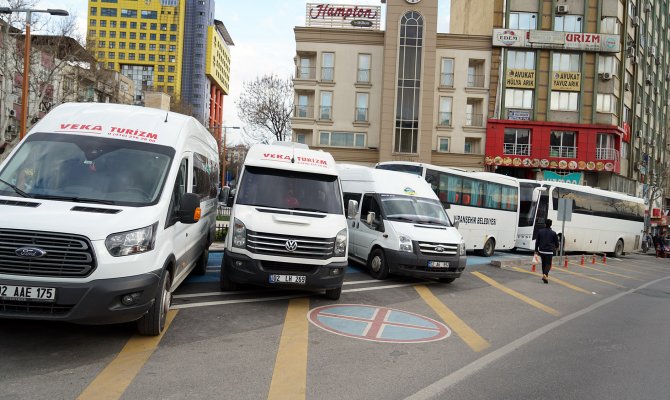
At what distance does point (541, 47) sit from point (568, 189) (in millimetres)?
21952

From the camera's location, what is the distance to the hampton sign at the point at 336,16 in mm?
44156

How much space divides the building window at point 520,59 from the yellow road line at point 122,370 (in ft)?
138

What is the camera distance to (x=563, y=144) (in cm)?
4238

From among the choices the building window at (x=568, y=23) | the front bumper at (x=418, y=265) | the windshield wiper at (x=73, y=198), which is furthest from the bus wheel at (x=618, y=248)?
the windshield wiper at (x=73, y=198)

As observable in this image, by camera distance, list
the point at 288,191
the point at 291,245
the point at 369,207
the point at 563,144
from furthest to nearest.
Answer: the point at 563,144, the point at 369,207, the point at 288,191, the point at 291,245

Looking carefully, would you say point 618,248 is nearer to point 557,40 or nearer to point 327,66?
point 557,40

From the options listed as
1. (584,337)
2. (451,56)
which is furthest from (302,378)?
(451,56)

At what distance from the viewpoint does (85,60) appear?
33.0 metres

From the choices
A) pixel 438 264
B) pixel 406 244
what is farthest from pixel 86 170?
pixel 438 264

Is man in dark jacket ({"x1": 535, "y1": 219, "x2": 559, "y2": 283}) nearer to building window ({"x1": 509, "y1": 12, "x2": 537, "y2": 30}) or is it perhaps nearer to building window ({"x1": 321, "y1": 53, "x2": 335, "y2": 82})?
building window ({"x1": 321, "y1": 53, "x2": 335, "y2": 82})

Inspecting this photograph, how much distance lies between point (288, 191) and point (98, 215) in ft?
13.3

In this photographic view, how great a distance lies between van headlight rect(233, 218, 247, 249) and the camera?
328 inches

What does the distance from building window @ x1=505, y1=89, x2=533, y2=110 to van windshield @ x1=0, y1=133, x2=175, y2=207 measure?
40286 mm

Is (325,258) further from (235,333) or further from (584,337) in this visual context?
(584,337)
